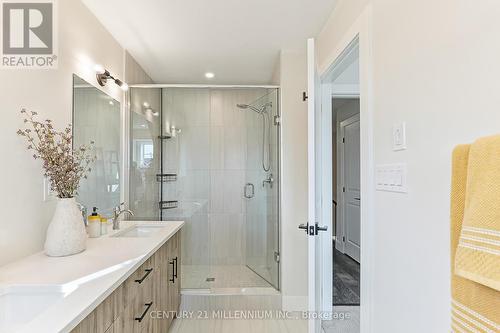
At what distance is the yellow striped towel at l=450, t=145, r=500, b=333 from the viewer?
0.67 m

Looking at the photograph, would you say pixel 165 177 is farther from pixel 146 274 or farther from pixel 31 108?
pixel 31 108

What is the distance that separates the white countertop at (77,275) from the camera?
0.92m

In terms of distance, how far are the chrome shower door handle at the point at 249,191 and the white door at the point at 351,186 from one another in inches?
67.6

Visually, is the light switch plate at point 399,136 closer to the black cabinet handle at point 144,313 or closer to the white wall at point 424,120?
the white wall at point 424,120

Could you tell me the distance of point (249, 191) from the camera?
11.5 ft

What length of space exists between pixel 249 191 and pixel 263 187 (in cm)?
A: 18

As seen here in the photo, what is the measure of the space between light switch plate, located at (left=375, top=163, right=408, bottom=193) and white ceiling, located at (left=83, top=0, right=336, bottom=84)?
139 cm

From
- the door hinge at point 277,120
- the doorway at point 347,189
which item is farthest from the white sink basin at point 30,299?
the doorway at point 347,189

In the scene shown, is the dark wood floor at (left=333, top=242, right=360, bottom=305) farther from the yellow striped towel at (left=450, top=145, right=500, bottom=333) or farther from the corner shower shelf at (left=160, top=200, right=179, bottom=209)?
the yellow striped towel at (left=450, top=145, right=500, bottom=333)

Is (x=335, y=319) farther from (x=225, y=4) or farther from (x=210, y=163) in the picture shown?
(x=225, y=4)

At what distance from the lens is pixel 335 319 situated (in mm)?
2740

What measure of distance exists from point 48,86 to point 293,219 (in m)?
2.27

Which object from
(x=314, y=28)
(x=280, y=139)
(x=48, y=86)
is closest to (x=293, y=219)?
(x=280, y=139)

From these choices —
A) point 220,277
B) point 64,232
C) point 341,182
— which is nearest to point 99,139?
point 64,232
